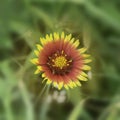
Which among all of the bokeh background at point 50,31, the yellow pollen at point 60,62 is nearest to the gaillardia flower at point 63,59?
the yellow pollen at point 60,62

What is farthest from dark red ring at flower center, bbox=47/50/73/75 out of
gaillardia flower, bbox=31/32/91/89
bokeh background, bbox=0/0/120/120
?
bokeh background, bbox=0/0/120/120

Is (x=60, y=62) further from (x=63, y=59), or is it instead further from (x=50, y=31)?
(x=50, y=31)

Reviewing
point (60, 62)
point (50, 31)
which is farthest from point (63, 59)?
point (50, 31)

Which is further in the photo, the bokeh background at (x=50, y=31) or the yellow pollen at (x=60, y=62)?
the bokeh background at (x=50, y=31)

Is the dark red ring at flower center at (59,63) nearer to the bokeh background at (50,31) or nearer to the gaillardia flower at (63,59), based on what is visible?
the gaillardia flower at (63,59)

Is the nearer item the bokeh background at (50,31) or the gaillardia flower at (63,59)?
the gaillardia flower at (63,59)

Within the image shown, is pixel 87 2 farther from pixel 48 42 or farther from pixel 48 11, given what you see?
pixel 48 42

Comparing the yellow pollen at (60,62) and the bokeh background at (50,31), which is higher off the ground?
the bokeh background at (50,31)
